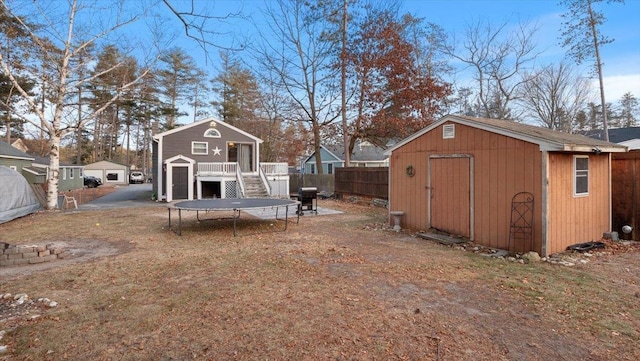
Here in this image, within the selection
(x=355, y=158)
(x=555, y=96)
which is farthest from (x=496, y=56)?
(x=355, y=158)

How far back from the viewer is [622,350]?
2.87m

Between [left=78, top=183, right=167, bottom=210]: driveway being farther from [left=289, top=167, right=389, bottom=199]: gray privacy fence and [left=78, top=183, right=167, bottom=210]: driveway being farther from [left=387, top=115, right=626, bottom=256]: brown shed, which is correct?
[left=387, top=115, right=626, bottom=256]: brown shed

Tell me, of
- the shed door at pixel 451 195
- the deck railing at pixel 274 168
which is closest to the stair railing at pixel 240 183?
the deck railing at pixel 274 168

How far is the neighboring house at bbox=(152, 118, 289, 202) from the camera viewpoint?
17297mm

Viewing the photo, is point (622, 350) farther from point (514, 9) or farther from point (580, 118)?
point (580, 118)

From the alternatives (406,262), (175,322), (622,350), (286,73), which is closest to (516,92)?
(286,73)

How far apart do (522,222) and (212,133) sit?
52.5ft

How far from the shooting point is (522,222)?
6324mm

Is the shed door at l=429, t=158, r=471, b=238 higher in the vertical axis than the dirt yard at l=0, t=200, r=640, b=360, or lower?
higher

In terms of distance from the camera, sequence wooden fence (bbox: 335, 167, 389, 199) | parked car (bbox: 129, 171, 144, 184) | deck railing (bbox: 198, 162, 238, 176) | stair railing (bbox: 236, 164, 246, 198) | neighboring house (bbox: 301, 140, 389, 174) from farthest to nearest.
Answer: parked car (bbox: 129, 171, 144, 184) < neighboring house (bbox: 301, 140, 389, 174) < deck railing (bbox: 198, 162, 238, 176) < stair railing (bbox: 236, 164, 246, 198) < wooden fence (bbox: 335, 167, 389, 199)

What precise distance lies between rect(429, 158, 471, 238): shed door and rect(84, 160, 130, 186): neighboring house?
120 feet

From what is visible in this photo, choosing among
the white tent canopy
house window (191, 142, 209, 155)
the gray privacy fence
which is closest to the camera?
the white tent canopy

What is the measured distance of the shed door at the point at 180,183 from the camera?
1728cm

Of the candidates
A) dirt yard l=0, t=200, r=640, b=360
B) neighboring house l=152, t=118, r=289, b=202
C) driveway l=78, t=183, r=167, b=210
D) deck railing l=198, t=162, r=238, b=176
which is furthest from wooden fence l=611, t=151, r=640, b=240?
driveway l=78, t=183, r=167, b=210
